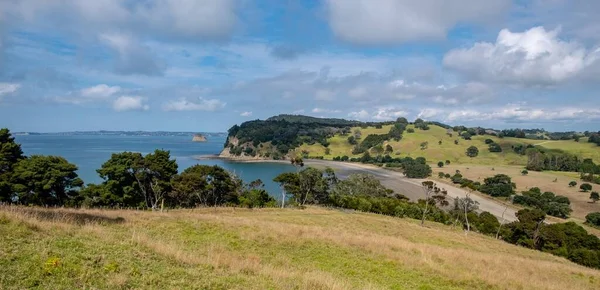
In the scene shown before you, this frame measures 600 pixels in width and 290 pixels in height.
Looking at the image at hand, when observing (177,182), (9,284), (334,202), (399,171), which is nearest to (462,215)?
(334,202)

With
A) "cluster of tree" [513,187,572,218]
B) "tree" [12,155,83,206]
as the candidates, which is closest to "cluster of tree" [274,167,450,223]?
"tree" [12,155,83,206]

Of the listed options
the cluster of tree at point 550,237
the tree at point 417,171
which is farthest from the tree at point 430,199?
the tree at point 417,171

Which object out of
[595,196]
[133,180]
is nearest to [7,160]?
[133,180]

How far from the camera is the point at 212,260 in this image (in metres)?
11.5

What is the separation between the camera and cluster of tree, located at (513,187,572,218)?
100 m

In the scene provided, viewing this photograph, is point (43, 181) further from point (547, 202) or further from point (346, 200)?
point (547, 202)

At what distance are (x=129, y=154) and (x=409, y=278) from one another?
1765 inches

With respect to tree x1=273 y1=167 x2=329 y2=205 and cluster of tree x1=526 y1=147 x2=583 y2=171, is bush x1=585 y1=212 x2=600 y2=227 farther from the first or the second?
cluster of tree x1=526 y1=147 x2=583 y2=171

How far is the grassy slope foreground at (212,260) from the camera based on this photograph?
825 centimetres

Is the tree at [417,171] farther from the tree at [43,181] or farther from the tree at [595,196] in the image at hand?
the tree at [43,181]

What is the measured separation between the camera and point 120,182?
49.3m

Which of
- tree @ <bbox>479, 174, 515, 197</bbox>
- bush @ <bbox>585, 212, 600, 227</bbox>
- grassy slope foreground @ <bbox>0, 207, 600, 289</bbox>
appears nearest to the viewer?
grassy slope foreground @ <bbox>0, 207, 600, 289</bbox>

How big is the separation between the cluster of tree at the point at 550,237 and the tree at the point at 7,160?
70.8 metres

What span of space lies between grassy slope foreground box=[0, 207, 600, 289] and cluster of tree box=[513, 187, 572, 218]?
90.2 m
